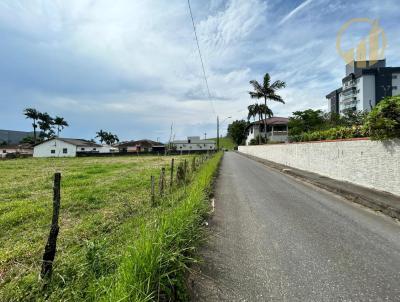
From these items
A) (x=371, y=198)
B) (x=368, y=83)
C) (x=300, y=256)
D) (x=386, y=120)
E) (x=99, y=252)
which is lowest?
(x=300, y=256)

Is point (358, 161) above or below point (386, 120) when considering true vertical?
below

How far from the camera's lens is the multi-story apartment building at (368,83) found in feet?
213

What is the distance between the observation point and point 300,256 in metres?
3.80

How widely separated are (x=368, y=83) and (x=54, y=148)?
8105 cm

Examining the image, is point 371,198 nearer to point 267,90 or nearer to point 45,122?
point 267,90

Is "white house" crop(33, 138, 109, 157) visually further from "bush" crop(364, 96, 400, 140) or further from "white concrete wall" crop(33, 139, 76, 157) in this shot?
"bush" crop(364, 96, 400, 140)

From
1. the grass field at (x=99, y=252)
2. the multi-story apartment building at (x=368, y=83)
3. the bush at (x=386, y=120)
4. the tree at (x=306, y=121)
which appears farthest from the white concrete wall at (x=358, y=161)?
the multi-story apartment building at (x=368, y=83)

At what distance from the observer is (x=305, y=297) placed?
2775mm

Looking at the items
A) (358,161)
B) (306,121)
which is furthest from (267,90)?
(358,161)

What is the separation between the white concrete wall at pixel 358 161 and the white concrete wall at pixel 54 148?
56.7 meters

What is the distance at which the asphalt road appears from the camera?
2.90 m

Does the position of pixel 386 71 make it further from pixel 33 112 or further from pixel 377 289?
pixel 33 112

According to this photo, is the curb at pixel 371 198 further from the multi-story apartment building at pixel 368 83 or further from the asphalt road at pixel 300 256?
the multi-story apartment building at pixel 368 83

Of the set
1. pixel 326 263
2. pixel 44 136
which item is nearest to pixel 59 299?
pixel 326 263
